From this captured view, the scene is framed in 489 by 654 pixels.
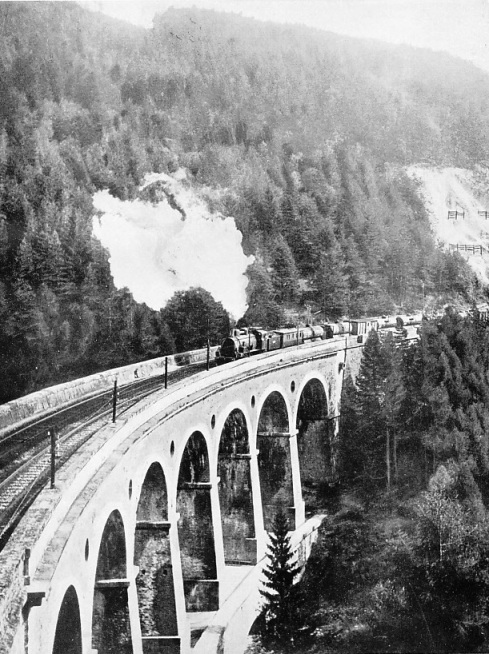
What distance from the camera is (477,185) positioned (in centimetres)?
3241

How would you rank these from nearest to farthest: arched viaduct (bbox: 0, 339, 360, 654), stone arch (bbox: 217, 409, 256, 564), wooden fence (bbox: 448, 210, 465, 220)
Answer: arched viaduct (bbox: 0, 339, 360, 654) → stone arch (bbox: 217, 409, 256, 564) → wooden fence (bbox: 448, 210, 465, 220)

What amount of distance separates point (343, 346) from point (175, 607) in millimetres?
17091

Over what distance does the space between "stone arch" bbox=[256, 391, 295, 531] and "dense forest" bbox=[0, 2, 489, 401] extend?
4726 millimetres

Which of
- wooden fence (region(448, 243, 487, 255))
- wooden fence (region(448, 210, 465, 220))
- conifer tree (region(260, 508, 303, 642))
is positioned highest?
wooden fence (region(448, 210, 465, 220))

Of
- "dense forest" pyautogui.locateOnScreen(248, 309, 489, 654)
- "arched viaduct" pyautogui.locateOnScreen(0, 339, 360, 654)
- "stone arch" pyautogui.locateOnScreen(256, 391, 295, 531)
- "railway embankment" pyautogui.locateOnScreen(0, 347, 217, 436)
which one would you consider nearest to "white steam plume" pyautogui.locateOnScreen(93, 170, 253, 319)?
"railway embankment" pyautogui.locateOnScreen(0, 347, 217, 436)

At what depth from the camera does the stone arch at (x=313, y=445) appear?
34.6 meters

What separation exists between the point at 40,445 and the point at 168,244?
13473 millimetres

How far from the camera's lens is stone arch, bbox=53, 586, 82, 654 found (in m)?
16.7

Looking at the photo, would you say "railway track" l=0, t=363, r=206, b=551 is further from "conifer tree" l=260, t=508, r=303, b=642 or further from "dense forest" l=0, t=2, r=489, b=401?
"conifer tree" l=260, t=508, r=303, b=642

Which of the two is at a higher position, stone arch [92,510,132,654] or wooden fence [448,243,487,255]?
wooden fence [448,243,487,255]

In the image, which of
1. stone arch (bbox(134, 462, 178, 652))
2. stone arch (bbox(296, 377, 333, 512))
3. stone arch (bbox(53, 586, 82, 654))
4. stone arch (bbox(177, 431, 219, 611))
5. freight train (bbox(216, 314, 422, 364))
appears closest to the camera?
stone arch (bbox(53, 586, 82, 654))

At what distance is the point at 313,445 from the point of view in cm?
3500

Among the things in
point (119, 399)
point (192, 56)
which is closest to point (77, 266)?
point (119, 399)

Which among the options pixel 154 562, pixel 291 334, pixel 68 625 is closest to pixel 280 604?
pixel 154 562
